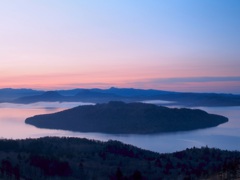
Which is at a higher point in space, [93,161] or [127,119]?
[127,119]

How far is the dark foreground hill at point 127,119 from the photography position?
11562 cm

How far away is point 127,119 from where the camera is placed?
122 metres

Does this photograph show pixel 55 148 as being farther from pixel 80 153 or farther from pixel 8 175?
pixel 8 175

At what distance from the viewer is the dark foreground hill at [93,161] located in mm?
37844

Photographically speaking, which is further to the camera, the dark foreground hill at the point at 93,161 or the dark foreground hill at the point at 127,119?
the dark foreground hill at the point at 127,119

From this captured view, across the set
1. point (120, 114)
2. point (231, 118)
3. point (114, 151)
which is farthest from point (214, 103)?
point (114, 151)

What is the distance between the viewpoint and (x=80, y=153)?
51.6m

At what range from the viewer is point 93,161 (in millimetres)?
47312

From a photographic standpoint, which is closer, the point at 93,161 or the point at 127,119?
the point at 93,161

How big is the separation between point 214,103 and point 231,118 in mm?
66558

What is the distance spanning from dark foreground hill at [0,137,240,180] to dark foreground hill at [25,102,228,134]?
55453mm

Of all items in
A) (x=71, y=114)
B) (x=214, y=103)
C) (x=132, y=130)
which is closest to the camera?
(x=132, y=130)

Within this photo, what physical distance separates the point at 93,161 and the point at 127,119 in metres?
74.5

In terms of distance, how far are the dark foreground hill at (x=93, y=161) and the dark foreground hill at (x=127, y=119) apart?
55.5 metres
